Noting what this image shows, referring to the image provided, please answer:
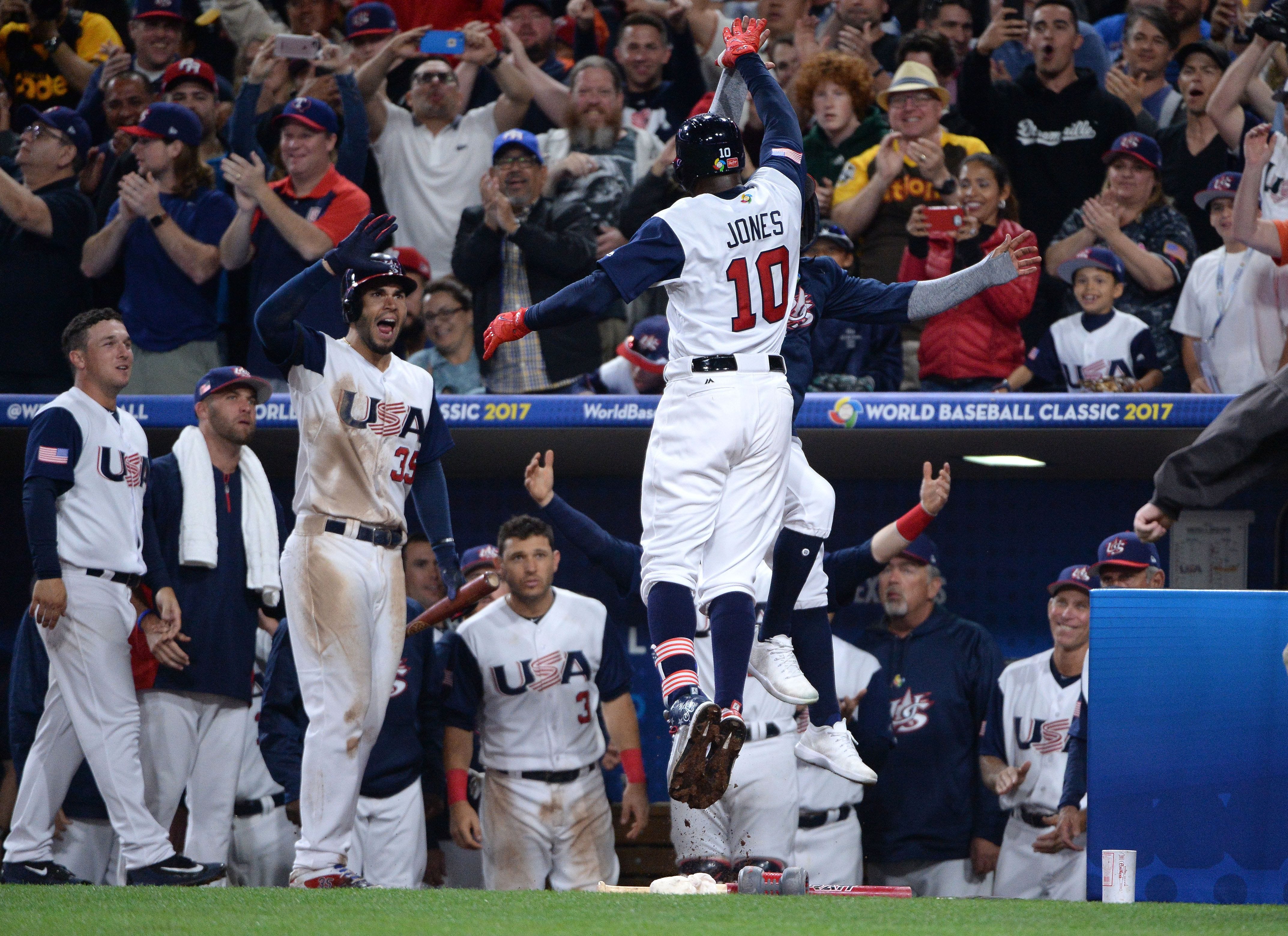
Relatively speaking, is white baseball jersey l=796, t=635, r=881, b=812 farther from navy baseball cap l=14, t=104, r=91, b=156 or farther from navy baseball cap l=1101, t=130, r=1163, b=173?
navy baseball cap l=14, t=104, r=91, b=156

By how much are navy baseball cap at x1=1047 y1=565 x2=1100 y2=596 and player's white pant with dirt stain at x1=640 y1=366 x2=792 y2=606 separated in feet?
8.06

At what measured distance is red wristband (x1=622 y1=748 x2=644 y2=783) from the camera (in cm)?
597

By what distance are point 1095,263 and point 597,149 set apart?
246 cm

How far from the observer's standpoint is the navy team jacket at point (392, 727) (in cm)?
570

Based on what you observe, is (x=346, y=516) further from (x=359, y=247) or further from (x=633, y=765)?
(x=633, y=765)

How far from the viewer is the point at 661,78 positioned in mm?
8016

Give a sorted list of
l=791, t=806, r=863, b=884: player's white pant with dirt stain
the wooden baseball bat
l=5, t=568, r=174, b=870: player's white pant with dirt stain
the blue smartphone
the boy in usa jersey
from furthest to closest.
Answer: the blue smartphone → l=791, t=806, r=863, b=884: player's white pant with dirt stain → the wooden baseball bat → l=5, t=568, r=174, b=870: player's white pant with dirt stain → the boy in usa jersey

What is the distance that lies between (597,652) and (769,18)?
3.77 meters

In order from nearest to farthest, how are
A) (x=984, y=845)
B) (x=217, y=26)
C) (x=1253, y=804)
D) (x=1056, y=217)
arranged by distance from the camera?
(x=1253, y=804), (x=984, y=845), (x=1056, y=217), (x=217, y=26)

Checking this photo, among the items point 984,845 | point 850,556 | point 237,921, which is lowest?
point 984,845

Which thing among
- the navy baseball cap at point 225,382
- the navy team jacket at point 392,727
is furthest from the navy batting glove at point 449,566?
the navy baseball cap at point 225,382

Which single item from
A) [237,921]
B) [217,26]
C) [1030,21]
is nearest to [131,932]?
[237,921]

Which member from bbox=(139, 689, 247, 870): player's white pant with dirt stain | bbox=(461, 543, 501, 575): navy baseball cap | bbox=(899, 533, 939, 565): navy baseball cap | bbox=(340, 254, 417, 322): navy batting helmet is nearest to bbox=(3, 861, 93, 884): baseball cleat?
bbox=(139, 689, 247, 870): player's white pant with dirt stain

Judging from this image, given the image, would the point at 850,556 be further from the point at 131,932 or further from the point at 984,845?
the point at 131,932
